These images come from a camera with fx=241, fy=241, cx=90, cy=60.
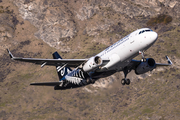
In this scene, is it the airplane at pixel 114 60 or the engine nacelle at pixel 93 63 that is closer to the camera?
the airplane at pixel 114 60

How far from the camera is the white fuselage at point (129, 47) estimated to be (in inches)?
1646

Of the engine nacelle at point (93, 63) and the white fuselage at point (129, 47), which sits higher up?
the white fuselage at point (129, 47)

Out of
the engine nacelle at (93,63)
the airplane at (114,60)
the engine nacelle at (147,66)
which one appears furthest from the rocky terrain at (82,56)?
the engine nacelle at (93,63)

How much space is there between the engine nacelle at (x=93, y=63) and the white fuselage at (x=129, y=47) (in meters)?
1.58

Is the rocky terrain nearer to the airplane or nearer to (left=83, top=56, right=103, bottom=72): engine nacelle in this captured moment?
the airplane

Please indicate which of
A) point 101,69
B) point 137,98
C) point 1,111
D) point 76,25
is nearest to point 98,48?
point 76,25

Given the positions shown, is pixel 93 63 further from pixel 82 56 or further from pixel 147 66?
pixel 82 56

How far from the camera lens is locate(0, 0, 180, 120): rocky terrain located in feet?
424

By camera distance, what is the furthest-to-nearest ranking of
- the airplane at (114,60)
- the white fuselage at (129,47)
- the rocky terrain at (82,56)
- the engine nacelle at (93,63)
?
1. the rocky terrain at (82,56)
2. the engine nacelle at (93,63)
3. the airplane at (114,60)
4. the white fuselage at (129,47)

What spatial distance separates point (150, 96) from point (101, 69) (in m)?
87.7

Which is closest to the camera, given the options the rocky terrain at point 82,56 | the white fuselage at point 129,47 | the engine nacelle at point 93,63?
the white fuselage at point 129,47

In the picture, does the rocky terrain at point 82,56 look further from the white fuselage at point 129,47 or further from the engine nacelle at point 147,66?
the white fuselage at point 129,47

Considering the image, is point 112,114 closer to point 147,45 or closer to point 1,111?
point 1,111

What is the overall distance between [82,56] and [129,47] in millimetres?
121122
